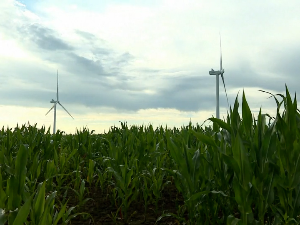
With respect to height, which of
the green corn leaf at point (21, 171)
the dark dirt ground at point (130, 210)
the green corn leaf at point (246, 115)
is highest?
the green corn leaf at point (246, 115)

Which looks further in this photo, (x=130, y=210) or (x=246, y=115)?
(x=130, y=210)

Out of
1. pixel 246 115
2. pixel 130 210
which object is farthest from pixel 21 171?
pixel 246 115

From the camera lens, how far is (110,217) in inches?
176

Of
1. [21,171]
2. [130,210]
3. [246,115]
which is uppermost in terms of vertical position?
[246,115]

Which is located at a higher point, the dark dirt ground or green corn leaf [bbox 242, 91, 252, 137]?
green corn leaf [bbox 242, 91, 252, 137]

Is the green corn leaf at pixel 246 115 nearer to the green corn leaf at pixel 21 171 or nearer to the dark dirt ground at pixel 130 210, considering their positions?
the dark dirt ground at pixel 130 210

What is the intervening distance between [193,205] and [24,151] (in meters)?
2.00

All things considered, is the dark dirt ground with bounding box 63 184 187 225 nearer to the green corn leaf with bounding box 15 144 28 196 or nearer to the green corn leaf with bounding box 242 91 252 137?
the green corn leaf with bounding box 15 144 28 196

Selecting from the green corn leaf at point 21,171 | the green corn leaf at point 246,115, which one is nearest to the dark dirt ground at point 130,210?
the green corn leaf at point 21,171

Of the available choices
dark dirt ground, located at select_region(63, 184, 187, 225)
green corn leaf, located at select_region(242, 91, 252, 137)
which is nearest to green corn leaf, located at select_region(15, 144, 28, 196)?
dark dirt ground, located at select_region(63, 184, 187, 225)

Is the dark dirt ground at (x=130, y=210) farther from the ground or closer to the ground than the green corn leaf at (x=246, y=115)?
closer to the ground

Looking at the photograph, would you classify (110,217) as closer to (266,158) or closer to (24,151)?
(24,151)

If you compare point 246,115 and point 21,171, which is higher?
point 246,115

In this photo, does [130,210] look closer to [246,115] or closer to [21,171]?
[21,171]
